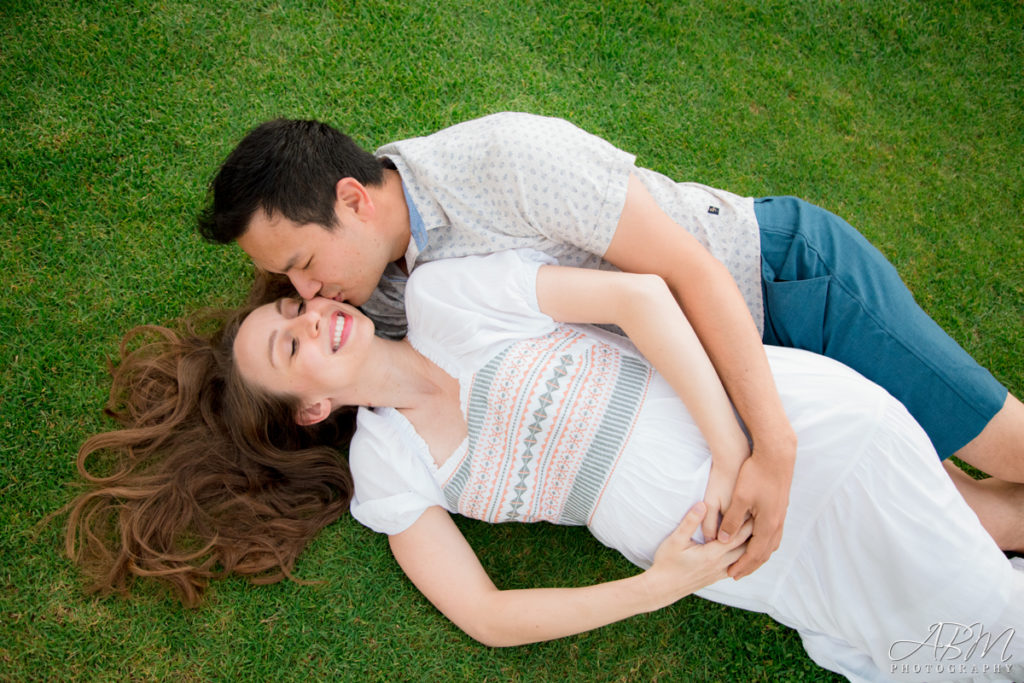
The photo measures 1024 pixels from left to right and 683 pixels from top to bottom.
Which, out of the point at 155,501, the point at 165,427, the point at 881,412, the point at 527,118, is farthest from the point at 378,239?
the point at 881,412

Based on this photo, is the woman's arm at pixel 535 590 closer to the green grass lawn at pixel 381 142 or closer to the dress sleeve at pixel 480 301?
the green grass lawn at pixel 381 142

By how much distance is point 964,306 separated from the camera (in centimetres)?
Answer: 355

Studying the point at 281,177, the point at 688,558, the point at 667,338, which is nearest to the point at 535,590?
the point at 688,558

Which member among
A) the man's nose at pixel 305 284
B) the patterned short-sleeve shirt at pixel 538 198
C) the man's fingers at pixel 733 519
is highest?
the patterned short-sleeve shirt at pixel 538 198

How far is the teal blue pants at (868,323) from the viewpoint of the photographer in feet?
8.36

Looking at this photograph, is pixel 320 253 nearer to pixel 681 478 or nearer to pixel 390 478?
pixel 390 478

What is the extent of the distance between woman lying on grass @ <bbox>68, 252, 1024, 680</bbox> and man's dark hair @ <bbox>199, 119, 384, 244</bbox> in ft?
1.39

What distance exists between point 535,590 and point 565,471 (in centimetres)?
51

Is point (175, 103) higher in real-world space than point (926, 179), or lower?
lower

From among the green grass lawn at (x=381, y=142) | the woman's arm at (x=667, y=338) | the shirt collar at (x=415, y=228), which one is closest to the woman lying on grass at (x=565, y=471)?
Result: the woman's arm at (x=667, y=338)

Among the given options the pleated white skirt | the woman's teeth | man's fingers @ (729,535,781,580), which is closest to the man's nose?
the woman's teeth

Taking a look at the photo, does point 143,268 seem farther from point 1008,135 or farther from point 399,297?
point 1008,135

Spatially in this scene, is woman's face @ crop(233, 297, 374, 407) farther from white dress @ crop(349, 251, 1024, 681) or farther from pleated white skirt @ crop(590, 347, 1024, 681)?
pleated white skirt @ crop(590, 347, 1024, 681)

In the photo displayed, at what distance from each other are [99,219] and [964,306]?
461cm
